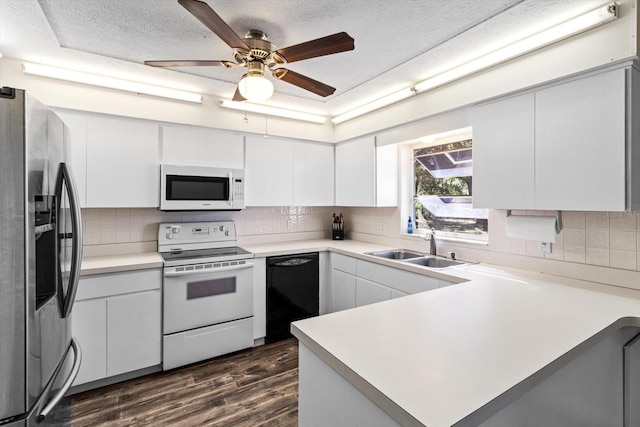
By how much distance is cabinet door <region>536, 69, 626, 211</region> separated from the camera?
1.54 metres

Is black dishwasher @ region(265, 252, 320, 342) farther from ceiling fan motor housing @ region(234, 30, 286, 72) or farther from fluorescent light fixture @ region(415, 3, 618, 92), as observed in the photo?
fluorescent light fixture @ region(415, 3, 618, 92)

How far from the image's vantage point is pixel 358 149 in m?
3.43

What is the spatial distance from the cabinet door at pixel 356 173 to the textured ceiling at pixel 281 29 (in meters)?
0.90

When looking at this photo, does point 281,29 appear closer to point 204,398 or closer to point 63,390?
point 63,390

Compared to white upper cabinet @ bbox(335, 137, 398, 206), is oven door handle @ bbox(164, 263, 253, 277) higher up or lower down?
lower down

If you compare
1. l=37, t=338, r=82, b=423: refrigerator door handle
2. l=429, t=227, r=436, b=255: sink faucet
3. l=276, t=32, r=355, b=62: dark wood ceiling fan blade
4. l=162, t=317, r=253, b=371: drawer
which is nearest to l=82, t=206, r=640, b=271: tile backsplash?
l=429, t=227, r=436, b=255: sink faucet

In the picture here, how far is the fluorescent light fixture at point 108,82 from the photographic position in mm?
2309

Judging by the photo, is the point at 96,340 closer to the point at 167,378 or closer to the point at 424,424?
the point at 167,378

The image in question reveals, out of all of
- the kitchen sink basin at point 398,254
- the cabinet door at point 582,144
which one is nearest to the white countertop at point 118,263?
the kitchen sink basin at point 398,254

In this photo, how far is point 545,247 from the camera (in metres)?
2.06

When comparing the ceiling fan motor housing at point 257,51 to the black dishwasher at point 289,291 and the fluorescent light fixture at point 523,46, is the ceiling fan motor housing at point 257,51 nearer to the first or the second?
the fluorescent light fixture at point 523,46

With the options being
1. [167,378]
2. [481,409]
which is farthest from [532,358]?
[167,378]

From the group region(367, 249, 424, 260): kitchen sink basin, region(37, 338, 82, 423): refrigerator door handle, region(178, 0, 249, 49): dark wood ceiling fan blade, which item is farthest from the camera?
region(367, 249, 424, 260): kitchen sink basin

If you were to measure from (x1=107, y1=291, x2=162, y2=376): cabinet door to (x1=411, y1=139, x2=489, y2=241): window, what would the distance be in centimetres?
256
